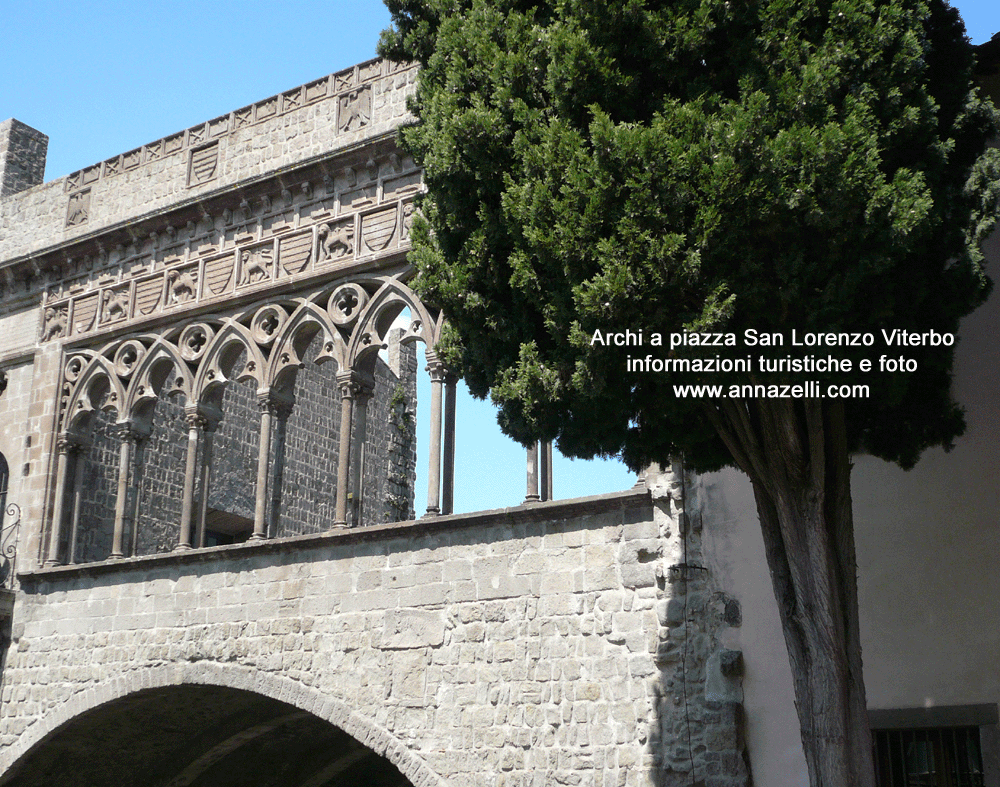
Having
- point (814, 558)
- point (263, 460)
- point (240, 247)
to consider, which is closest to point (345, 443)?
point (263, 460)

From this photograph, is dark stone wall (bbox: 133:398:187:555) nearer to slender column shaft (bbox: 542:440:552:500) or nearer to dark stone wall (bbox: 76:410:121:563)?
dark stone wall (bbox: 76:410:121:563)

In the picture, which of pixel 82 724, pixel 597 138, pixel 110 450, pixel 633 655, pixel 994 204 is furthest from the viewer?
pixel 110 450

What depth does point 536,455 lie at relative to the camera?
9.20 m

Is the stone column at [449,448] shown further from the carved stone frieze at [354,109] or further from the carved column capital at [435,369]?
the carved stone frieze at [354,109]

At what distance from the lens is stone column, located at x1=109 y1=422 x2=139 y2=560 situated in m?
11.3

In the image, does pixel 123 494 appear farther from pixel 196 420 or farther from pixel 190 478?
pixel 196 420

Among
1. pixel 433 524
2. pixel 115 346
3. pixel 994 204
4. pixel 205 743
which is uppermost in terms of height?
pixel 115 346

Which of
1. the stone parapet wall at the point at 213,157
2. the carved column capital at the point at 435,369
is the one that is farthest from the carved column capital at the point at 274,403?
the stone parapet wall at the point at 213,157

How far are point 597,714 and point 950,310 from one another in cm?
369

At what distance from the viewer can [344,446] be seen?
33.8 ft

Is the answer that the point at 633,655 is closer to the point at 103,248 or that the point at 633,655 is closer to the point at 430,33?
the point at 430,33

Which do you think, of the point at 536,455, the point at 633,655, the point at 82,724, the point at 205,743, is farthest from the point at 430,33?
the point at 205,743

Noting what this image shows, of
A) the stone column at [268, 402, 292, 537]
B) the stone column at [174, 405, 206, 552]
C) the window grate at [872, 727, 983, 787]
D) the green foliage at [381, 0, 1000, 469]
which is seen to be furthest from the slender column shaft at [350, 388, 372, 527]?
the window grate at [872, 727, 983, 787]

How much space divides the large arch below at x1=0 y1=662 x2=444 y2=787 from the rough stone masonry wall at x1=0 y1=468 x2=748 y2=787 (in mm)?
39
